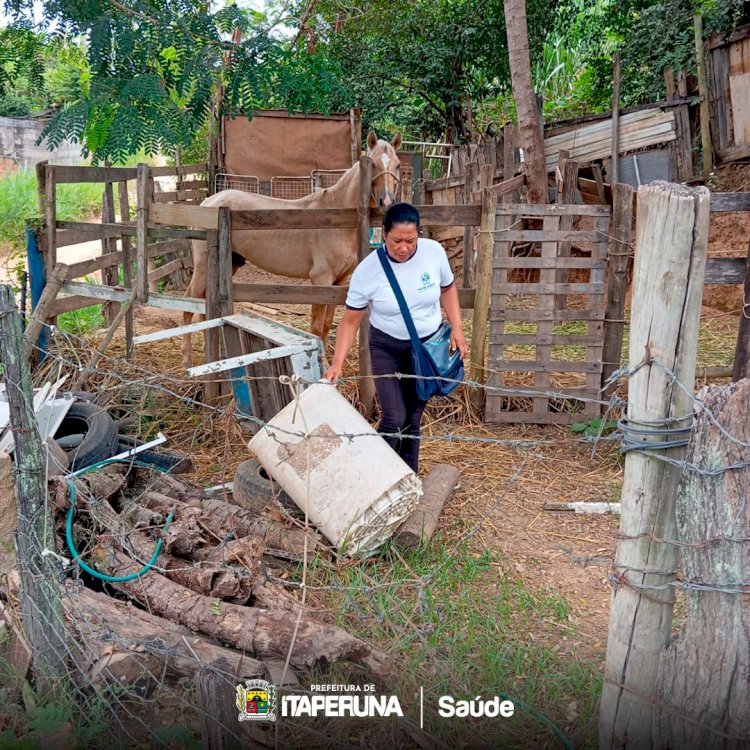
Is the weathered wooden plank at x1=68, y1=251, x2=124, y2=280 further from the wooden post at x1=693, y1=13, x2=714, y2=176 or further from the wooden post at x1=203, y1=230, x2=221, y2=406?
the wooden post at x1=693, y1=13, x2=714, y2=176

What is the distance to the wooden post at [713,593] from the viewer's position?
2.07 meters

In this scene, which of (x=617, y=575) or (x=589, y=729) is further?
(x=589, y=729)

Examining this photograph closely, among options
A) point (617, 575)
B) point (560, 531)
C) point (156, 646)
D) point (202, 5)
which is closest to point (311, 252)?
point (202, 5)

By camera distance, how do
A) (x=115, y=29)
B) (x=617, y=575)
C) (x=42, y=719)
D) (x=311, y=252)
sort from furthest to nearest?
(x=311, y=252) < (x=115, y=29) < (x=42, y=719) < (x=617, y=575)

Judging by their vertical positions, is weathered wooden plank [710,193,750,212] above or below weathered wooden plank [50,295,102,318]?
above

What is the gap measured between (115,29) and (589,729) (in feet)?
14.4

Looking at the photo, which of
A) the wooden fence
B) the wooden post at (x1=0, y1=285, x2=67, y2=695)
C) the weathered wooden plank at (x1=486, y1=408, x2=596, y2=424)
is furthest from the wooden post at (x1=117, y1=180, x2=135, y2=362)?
the wooden post at (x1=0, y1=285, x2=67, y2=695)

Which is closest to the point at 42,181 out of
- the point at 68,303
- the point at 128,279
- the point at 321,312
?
the point at 68,303

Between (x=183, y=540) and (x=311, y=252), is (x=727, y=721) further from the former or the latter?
(x=311, y=252)

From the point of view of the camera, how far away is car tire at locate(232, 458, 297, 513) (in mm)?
4633

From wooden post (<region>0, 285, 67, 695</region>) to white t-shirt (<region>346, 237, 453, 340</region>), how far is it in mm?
2193

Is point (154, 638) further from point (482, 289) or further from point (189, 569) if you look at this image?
point (482, 289)

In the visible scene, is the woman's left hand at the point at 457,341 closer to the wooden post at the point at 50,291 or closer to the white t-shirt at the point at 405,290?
the white t-shirt at the point at 405,290

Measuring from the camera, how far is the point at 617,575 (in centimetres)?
228
